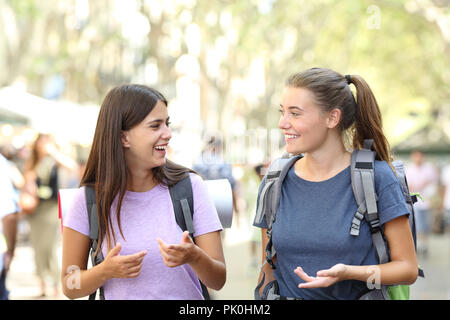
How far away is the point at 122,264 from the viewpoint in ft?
8.65

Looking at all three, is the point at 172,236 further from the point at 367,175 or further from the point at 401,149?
the point at 401,149

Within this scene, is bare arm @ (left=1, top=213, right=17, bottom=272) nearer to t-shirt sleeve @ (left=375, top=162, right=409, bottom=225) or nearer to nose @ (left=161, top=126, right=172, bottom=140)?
nose @ (left=161, top=126, right=172, bottom=140)

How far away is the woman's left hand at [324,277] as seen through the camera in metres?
2.57

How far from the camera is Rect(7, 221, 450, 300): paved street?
28.5 ft

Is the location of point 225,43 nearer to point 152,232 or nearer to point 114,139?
point 114,139

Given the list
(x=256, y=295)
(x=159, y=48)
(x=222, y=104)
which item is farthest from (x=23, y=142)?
(x=256, y=295)

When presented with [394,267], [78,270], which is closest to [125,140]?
[78,270]

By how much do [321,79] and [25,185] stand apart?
6229 millimetres

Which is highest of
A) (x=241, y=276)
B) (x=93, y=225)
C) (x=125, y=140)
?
(x=125, y=140)

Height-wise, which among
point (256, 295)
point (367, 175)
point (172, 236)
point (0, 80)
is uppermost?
point (0, 80)

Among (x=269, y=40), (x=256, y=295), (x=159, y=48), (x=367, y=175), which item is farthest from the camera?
(x=269, y=40)

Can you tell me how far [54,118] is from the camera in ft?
54.2

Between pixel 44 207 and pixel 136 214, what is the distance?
19.7ft

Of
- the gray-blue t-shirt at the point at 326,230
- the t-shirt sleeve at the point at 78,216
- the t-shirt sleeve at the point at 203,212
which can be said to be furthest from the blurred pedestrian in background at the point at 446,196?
the t-shirt sleeve at the point at 78,216
